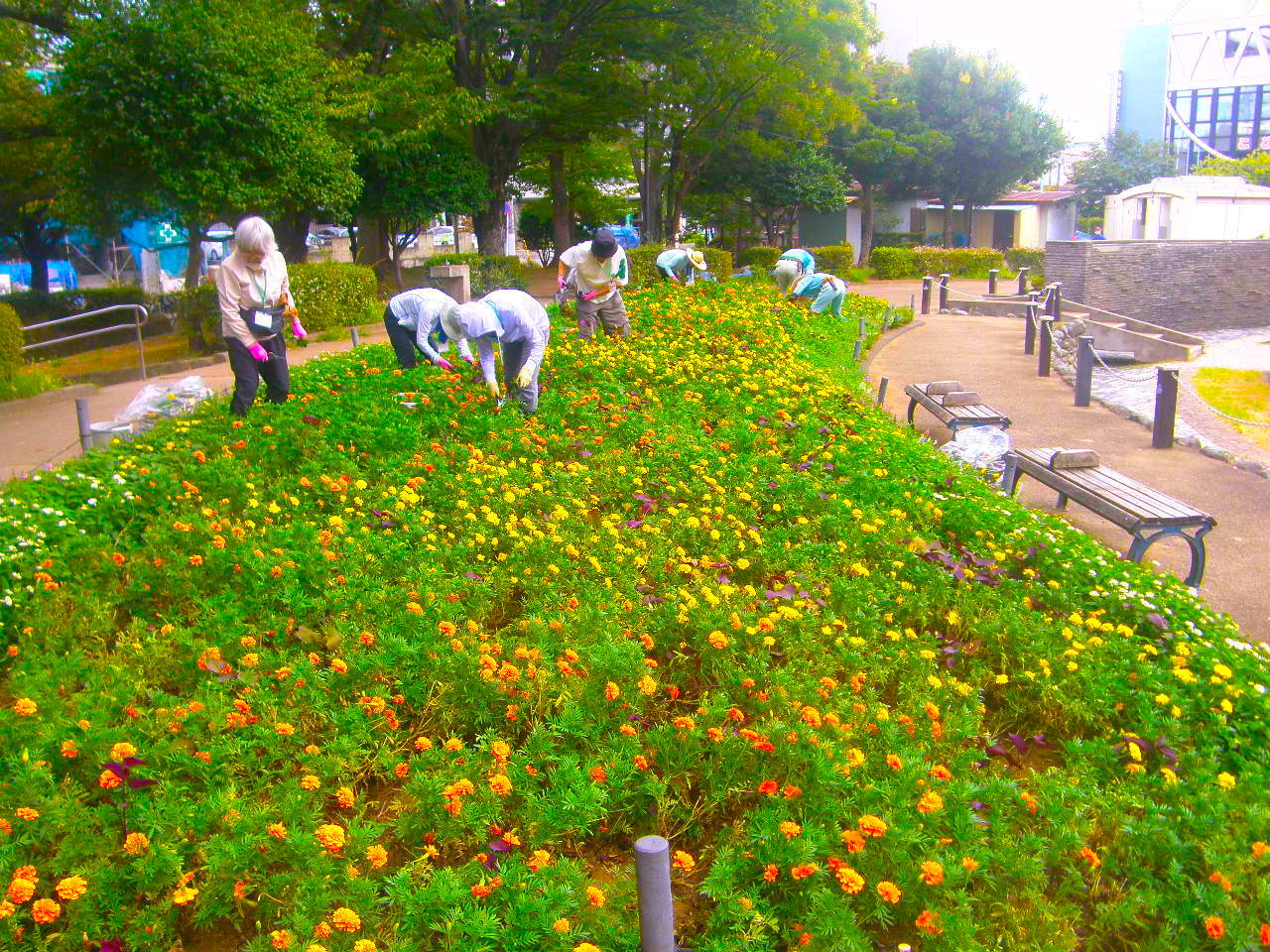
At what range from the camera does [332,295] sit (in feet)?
56.7

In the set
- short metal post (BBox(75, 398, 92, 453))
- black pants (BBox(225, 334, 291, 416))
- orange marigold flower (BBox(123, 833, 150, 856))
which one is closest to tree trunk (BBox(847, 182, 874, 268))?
black pants (BBox(225, 334, 291, 416))

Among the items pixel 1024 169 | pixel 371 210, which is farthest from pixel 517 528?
pixel 1024 169

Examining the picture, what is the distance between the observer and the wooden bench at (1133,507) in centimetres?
594

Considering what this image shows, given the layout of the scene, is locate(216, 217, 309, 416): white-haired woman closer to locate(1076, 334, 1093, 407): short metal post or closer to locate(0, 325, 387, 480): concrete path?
locate(0, 325, 387, 480): concrete path

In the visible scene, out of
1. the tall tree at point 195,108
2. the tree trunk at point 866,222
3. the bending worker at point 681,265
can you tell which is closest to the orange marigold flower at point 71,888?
the tall tree at point 195,108

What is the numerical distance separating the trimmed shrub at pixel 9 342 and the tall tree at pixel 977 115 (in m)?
40.8

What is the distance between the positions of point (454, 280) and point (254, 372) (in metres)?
14.4

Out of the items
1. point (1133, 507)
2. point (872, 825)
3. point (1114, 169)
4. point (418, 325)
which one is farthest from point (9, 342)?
point (1114, 169)

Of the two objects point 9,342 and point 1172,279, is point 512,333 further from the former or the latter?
point 1172,279

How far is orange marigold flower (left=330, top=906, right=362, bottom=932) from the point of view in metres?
2.60

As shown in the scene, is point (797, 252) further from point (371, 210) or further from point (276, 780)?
point (276, 780)

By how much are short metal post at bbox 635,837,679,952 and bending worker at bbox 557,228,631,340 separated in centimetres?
808

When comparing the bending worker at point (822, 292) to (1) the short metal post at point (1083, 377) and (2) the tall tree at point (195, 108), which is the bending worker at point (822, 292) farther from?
(2) the tall tree at point (195, 108)

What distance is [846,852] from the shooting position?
3062mm
